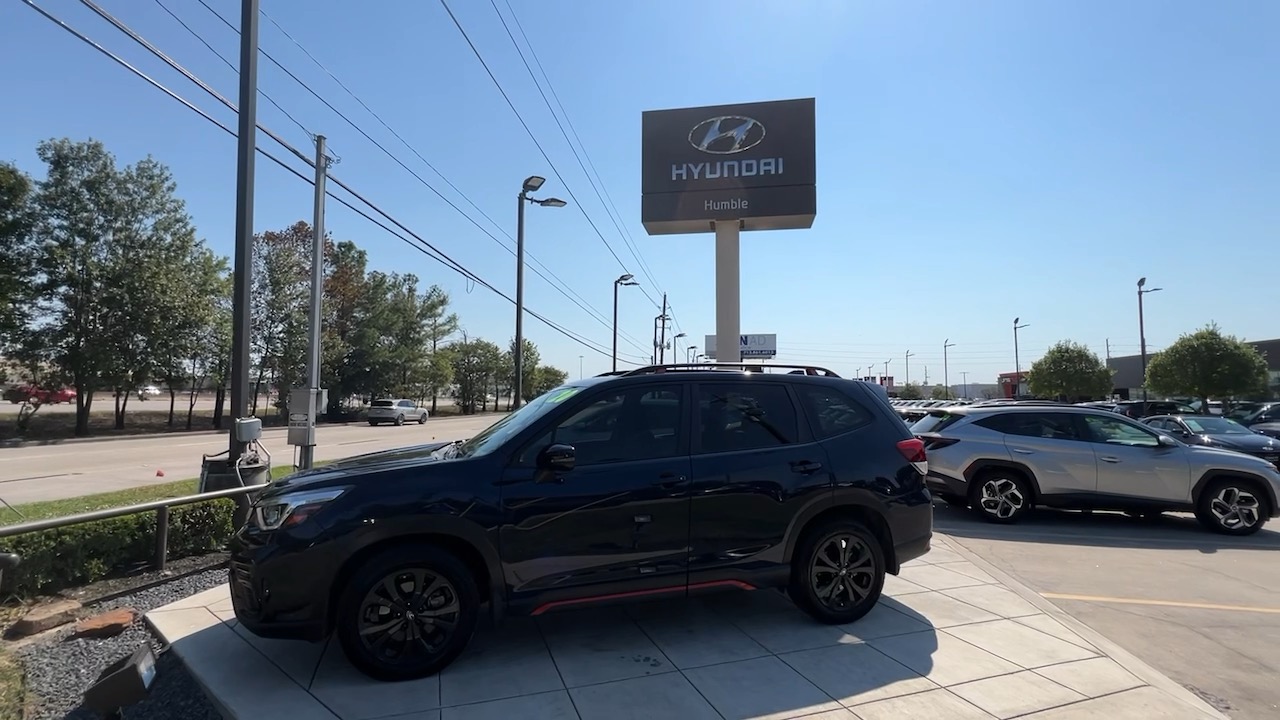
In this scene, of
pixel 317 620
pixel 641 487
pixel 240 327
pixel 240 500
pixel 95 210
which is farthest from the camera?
pixel 95 210

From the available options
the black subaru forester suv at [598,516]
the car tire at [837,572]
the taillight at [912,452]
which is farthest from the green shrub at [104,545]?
the taillight at [912,452]

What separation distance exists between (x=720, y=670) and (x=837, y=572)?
1172mm

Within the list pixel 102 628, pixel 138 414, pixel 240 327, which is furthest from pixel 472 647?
pixel 138 414

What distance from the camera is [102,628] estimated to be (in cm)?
461

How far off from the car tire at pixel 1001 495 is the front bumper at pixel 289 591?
27.3 ft

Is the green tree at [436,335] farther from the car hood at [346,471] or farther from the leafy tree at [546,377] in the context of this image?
the car hood at [346,471]

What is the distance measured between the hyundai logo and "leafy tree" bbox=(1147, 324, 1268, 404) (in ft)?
89.0

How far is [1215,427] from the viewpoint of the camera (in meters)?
14.4

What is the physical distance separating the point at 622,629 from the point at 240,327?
619 cm

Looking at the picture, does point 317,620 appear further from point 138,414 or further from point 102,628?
point 138,414

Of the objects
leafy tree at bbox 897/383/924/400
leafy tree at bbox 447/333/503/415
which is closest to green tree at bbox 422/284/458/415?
leafy tree at bbox 447/333/503/415

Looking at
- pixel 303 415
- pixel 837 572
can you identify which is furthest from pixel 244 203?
pixel 837 572

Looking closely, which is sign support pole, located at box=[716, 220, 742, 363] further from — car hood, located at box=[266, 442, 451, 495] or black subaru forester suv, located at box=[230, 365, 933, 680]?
car hood, located at box=[266, 442, 451, 495]

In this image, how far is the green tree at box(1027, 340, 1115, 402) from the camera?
145 feet
